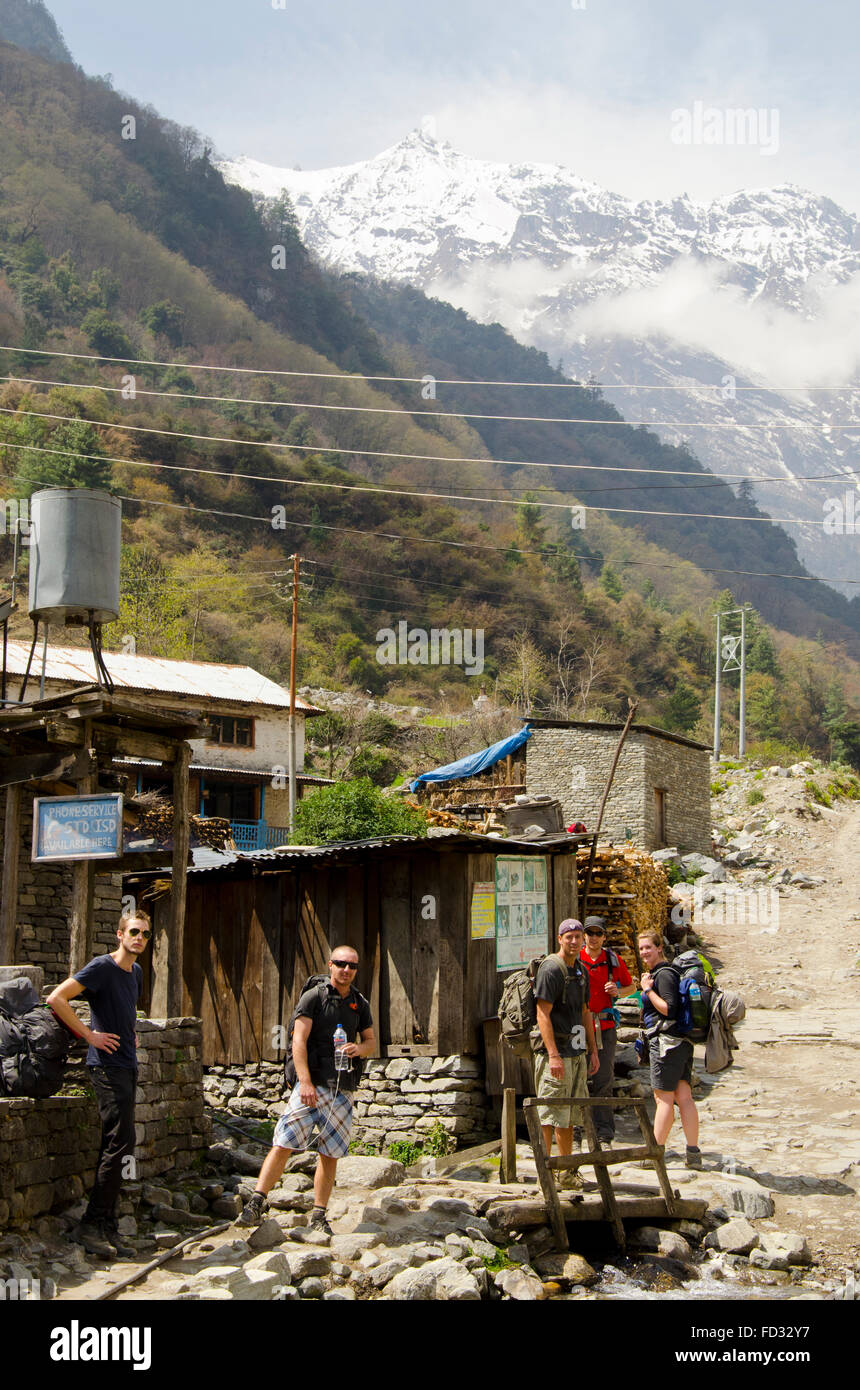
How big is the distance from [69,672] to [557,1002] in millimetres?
20700

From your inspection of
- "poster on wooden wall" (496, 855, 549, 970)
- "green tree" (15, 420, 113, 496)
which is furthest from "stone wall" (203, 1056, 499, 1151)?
"green tree" (15, 420, 113, 496)

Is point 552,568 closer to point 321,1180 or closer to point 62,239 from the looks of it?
point 62,239

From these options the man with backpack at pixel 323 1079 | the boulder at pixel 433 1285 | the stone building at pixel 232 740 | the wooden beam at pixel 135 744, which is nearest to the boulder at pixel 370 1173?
the man with backpack at pixel 323 1079

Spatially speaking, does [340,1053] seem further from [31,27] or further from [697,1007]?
[31,27]

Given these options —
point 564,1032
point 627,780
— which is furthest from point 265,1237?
point 627,780

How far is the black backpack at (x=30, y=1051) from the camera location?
266 inches

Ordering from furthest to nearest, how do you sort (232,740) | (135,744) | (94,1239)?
(232,740) < (135,744) < (94,1239)

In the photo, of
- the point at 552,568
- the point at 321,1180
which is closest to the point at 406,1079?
the point at 321,1180

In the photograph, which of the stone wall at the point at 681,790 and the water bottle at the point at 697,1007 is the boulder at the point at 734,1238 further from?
the stone wall at the point at 681,790

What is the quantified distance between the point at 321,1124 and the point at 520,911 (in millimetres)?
5027

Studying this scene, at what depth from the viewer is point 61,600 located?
9383mm

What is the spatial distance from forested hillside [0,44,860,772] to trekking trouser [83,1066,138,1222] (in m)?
23.7

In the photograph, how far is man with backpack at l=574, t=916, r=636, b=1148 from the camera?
934cm

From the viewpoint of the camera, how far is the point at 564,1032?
8430mm
